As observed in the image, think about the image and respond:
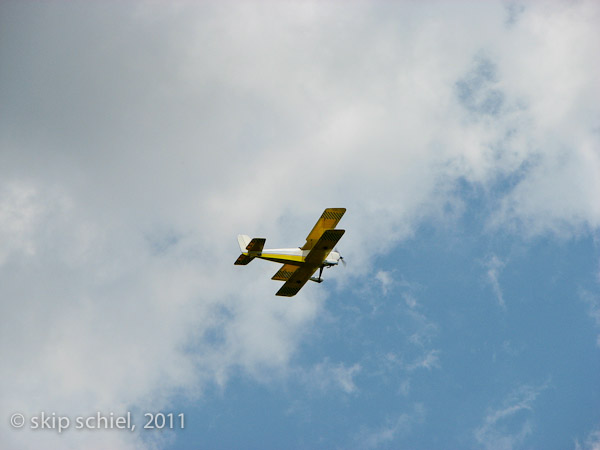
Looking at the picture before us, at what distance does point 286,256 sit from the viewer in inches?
2638

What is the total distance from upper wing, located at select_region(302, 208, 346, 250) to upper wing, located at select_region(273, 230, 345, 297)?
2.64ft

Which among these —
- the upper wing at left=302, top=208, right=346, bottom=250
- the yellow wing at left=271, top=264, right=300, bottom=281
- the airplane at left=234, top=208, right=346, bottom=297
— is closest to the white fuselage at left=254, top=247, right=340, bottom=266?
the airplane at left=234, top=208, right=346, bottom=297

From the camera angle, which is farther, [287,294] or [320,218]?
[287,294]

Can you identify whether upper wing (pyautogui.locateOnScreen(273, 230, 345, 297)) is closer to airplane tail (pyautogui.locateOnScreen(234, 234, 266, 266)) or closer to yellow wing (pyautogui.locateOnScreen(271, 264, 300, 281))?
yellow wing (pyautogui.locateOnScreen(271, 264, 300, 281))

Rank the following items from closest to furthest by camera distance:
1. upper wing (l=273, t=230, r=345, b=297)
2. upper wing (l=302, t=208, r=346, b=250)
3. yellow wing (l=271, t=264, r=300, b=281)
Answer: upper wing (l=273, t=230, r=345, b=297) < upper wing (l=302, t=208, r=346, b=250) < yellow wing (l=271, t=264, r=300, b=281)

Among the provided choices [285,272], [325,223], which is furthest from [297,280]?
[325,223]

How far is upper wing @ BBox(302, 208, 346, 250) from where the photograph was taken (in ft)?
217

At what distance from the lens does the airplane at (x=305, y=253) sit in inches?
2591

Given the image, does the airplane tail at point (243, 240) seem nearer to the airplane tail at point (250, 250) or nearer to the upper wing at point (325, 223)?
the airplane tail at point (250, 250)

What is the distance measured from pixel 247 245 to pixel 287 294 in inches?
247

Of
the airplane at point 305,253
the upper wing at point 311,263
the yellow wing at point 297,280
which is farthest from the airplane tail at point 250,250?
the yellow wing at point 297,280

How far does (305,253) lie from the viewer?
6769 cm

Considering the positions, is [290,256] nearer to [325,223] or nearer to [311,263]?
[311,263]

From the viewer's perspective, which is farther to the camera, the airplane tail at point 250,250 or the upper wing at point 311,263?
the upper wing at point 311,263
